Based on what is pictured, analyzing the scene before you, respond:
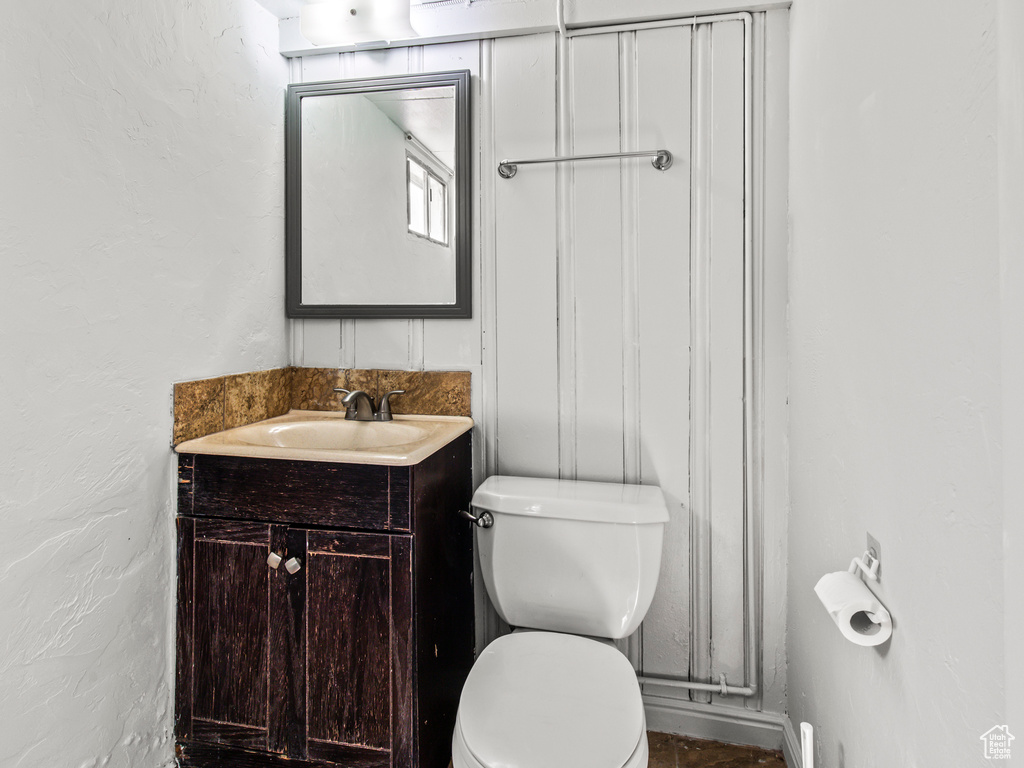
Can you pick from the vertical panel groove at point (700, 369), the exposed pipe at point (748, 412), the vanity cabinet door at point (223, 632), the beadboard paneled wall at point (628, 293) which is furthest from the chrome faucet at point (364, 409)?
the exposed pipe at point (748, 412)

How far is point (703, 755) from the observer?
1.56 meters

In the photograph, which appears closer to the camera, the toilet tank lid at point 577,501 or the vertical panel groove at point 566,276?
the toilet tank lid at point 577,501

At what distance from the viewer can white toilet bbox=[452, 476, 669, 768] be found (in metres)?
1.14

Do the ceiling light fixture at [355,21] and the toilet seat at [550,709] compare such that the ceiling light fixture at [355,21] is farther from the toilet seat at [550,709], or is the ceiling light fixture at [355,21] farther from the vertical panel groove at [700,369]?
the toilet seat at [550,709]

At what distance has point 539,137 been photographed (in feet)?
5.48

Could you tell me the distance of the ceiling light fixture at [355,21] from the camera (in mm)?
1586

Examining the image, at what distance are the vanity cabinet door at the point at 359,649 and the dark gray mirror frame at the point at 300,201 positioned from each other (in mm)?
714

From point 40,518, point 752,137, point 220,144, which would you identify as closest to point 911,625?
point 752,137

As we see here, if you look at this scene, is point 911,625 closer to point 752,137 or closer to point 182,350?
point 752,137

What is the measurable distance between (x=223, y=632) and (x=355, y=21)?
5.12 feet

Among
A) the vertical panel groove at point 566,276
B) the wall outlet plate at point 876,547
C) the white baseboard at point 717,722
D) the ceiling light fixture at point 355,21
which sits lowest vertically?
the white baseboard at point 717,722

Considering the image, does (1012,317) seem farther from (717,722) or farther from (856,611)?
(717,722)

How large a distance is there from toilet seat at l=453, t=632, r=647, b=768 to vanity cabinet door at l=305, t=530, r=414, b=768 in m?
0.19

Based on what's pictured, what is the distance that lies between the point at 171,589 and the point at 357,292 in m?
0.91
